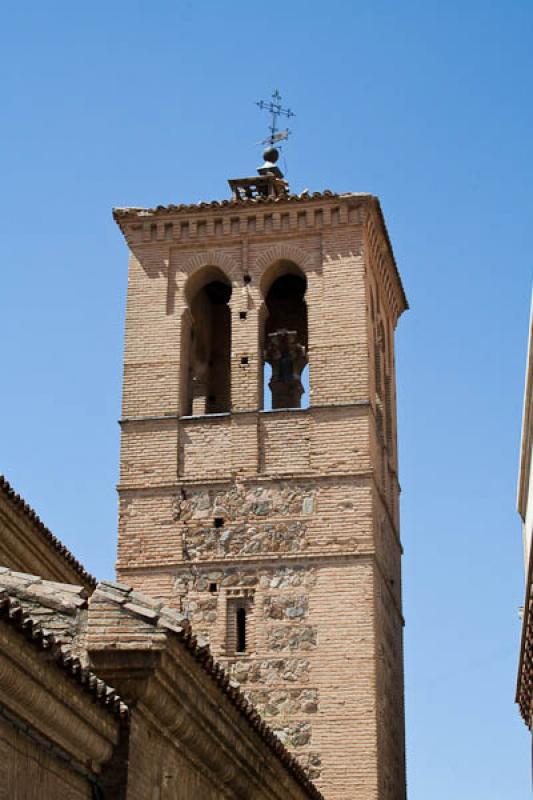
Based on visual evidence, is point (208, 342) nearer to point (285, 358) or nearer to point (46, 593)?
point (285, 358)

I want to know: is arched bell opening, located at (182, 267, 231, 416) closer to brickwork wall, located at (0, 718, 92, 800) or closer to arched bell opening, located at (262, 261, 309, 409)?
arched bell opening, located at (262, 261, 309, 409)

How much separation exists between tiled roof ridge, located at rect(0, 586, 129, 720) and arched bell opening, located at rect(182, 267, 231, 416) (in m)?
13.3

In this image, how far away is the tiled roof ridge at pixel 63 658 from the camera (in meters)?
7.12

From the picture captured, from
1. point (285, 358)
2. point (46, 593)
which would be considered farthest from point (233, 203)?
point (46, 593)

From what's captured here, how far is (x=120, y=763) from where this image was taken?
8484 mm

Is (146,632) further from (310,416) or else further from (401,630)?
(401,630)

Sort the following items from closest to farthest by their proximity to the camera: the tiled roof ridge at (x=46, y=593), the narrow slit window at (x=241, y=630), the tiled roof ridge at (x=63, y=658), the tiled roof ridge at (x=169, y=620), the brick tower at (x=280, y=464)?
the tiled roof ridge at (x=63, y=658), the tiled roof ridge at (x=169, y=620), the tiled roof ridge at (x=46, y=593), the brick tower at (x=280, y=464), the narrow slit window at (x=241, y=630)

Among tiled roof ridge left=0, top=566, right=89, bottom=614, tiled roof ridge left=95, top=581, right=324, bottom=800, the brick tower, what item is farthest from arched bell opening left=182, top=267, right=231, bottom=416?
tiled roof ridge left=0, top=566, right=89, bottom=614

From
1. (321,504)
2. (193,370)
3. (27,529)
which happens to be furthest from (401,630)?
(27,529)

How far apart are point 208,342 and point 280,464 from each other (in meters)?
3.86

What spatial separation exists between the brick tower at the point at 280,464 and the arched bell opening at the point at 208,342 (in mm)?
46

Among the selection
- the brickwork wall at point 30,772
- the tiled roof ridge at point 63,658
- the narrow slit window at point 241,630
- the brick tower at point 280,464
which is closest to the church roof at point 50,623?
the tiled roof ridge at point 63,658

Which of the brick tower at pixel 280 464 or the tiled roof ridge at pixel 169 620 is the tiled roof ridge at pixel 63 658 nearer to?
the tiled roof ridge at pixel 169 620

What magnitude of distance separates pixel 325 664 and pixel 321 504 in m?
2.16
